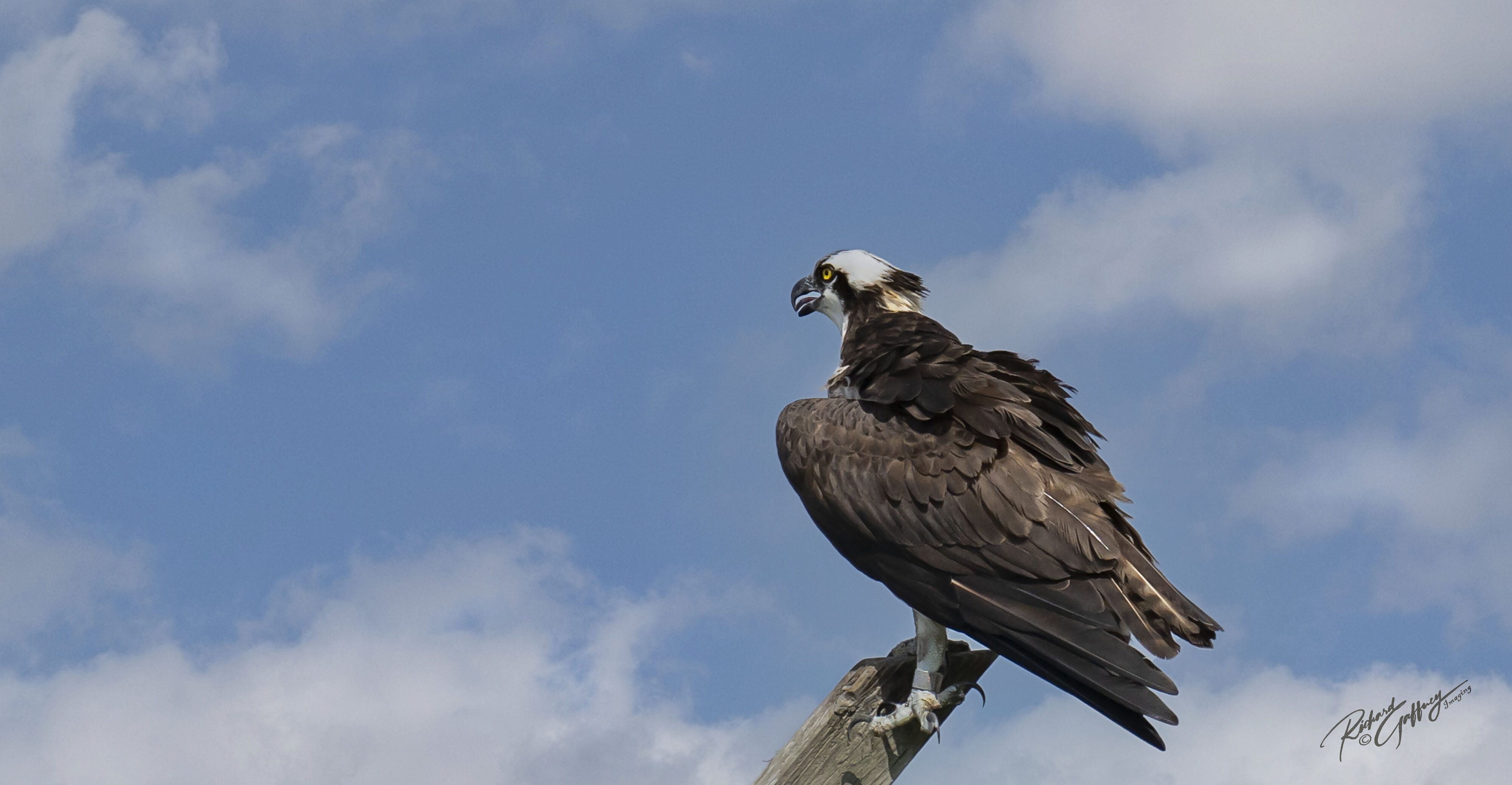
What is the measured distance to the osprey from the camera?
274 inches

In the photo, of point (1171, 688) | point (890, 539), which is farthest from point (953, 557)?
point (1171, 688)

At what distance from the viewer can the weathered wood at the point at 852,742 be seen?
6.94 meters

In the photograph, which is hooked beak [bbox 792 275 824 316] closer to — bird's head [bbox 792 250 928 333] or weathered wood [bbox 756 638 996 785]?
bird's head [bbox 792 250 928 333]

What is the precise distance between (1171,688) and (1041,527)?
3.94 feet

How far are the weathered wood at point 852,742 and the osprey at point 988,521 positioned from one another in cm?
10

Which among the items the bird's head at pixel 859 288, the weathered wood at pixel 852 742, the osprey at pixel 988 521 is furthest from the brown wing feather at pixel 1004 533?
the bird's head at pixel 859 288

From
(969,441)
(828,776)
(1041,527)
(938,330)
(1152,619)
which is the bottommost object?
(828,776)

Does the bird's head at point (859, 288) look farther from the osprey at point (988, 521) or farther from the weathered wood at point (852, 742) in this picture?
the weathered wood at point (852, 742)

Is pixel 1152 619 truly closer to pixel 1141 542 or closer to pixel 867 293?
pixel 1141 542

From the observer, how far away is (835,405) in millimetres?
8453

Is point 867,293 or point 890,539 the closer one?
point 890,539

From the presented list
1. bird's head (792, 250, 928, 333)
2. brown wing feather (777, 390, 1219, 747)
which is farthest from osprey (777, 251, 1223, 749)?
bird's head (792, 250, 928, 333)

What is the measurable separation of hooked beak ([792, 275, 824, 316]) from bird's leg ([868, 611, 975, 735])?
3.73 m

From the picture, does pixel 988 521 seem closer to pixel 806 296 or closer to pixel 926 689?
pixel 926 689
